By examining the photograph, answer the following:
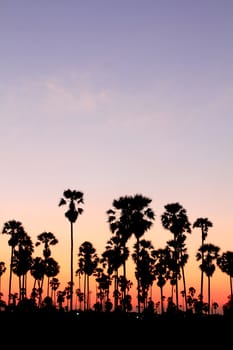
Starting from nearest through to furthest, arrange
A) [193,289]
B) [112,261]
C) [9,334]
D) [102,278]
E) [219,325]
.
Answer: [9,334]
[219,325]
[112,261]
[102,278]
[193,289]

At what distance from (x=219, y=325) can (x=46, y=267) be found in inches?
2096

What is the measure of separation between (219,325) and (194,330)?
6.10 m

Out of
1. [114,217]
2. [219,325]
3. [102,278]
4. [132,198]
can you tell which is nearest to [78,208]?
[114,217]

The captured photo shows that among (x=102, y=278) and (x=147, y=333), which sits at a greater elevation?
(x=102, y=278)

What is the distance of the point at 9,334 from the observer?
31328 mm

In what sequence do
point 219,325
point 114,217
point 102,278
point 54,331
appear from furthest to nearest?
1. point 102,278
2. point 114,217
3. point 219,325
4. point 54,331

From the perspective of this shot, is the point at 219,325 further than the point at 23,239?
No

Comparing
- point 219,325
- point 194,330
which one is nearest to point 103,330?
point 194,330

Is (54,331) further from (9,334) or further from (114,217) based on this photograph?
(114,217)

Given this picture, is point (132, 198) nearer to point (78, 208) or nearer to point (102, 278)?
point (78, 208)

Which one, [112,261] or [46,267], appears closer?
[112,261]

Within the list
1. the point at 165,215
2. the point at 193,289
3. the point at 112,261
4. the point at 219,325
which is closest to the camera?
the point at 219,325

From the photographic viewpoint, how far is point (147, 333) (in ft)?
113

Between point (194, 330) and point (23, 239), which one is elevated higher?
point (23, 239)
